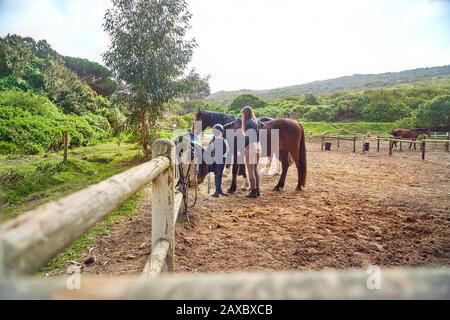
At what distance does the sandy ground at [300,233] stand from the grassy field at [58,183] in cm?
25

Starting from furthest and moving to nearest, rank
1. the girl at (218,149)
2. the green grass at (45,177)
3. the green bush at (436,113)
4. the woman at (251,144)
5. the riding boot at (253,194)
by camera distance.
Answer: the green bush at (436,113)
the green grass at (45,177)
the riding boot at (253,194)
the woman at (251,144)
the girl at (218,149)

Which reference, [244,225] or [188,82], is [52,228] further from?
[188,82]

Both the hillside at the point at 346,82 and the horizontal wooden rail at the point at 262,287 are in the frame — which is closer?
the horizontal wooden rail at the point at 262,287

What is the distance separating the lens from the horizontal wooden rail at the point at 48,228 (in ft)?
1.82

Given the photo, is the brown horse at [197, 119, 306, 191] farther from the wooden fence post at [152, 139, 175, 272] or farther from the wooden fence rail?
the wooden fence rail

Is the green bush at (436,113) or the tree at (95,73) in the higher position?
the tree at (95,73)

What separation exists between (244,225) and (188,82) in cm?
725

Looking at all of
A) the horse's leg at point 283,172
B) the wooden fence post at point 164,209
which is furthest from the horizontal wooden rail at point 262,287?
the horse's leg at point 283,172

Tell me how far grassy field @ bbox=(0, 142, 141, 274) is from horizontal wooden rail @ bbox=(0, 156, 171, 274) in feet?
8.95

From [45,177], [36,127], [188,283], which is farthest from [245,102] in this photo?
[188,283]

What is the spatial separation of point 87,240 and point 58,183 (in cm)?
463

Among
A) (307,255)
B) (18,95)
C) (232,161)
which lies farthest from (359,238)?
(18,95)

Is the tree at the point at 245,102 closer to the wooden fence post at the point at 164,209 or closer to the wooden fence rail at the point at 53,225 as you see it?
the wooden fence post at the point at 164,209
